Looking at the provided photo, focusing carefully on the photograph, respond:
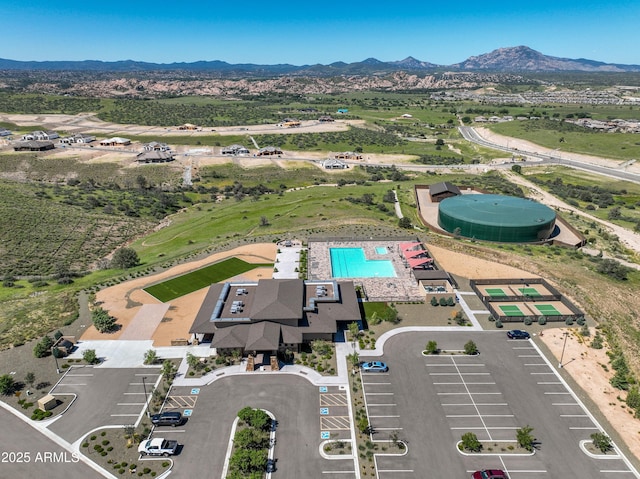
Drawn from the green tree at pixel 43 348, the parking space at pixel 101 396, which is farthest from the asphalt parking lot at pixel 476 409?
the green tree at pixel 43 348

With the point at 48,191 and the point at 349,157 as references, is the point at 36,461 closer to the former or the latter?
the point at 48,191

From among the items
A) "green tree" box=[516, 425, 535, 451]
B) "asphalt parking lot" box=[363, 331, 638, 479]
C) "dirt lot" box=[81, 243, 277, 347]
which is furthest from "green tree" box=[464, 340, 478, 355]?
"dirt lot" box=[81, 243, 277, 347]

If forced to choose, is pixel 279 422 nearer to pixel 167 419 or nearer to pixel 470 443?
pixel 167 419

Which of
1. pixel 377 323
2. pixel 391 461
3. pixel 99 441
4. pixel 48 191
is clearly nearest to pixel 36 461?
pixel 99 441

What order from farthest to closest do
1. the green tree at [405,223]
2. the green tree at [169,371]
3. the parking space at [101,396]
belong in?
the green tree at [405,223] < the green tree at [169,371] < the parking space at [101,396]

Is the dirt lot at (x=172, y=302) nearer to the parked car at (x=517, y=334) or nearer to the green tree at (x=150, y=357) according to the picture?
the green tree at (x=150, y=357)

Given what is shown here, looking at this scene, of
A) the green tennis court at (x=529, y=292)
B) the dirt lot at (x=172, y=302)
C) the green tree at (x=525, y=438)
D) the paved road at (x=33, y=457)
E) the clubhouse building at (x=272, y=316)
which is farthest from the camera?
the green tennis court at (x=529, y=292)
